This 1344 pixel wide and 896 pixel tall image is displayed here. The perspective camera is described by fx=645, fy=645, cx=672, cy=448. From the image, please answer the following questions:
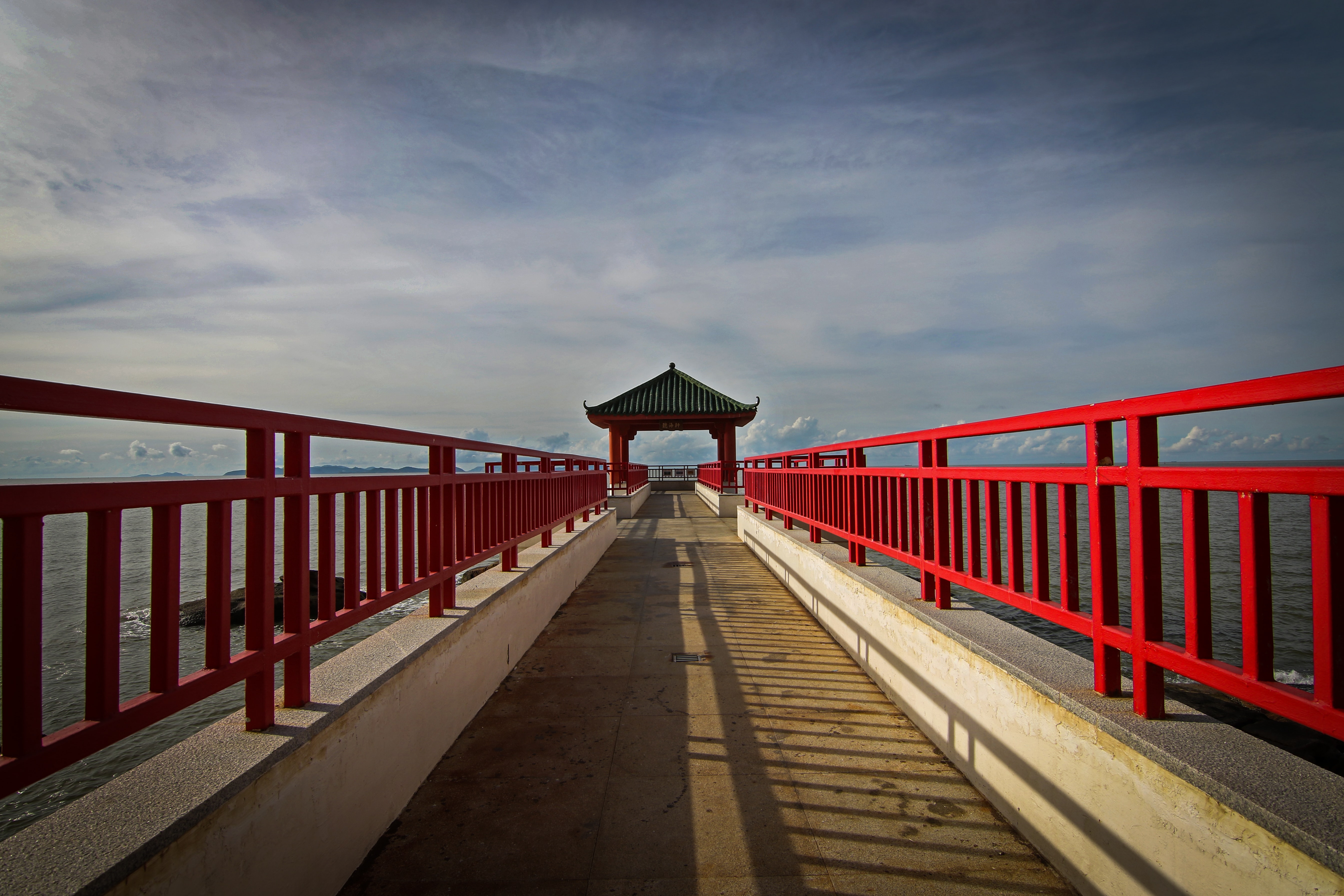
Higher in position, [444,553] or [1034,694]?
[444,553]

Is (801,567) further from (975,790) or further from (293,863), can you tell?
(293,863)

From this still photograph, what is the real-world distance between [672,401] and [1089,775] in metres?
20.1

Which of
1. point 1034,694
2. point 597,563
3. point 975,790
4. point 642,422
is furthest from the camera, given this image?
point 642,422

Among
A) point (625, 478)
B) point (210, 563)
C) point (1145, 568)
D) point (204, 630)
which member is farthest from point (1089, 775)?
point (625, 478)

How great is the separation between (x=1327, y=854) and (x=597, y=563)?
838 centimetres

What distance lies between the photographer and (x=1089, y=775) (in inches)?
88.0

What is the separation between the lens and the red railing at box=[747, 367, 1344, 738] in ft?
5.37

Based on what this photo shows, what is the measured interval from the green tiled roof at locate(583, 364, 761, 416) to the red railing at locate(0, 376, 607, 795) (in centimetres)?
1788

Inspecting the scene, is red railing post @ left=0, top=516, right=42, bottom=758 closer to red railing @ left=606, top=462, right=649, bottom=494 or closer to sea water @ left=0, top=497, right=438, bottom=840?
sea water @ left=0, top=497, right=438, bottom=840

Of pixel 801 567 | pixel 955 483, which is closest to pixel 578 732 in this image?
pixel 955 483

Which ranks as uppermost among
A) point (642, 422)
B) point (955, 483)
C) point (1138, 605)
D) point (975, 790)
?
point (642, 422)

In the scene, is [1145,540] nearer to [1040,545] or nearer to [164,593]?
[1040,545]

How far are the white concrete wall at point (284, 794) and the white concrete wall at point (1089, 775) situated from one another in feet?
8.52

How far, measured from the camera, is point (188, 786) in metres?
1.79
